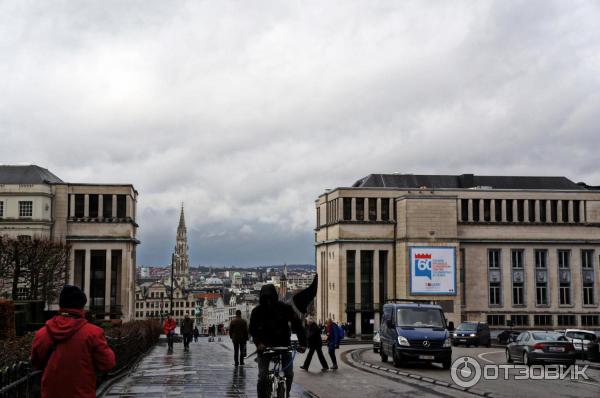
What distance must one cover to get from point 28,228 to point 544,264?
198 feet

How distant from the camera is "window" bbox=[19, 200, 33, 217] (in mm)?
83312

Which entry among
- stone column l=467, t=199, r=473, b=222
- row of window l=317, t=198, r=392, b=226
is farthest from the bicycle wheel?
stone column l=467, t=199, r=473, b=222

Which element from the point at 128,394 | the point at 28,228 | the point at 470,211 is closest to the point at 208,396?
the point at 128,394

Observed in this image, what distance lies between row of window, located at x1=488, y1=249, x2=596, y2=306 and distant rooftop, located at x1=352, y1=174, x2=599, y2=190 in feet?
36.9

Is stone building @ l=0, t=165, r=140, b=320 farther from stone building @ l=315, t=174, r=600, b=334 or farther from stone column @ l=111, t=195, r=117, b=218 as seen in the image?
stone building @ l=315, t=174, r=600, b=334

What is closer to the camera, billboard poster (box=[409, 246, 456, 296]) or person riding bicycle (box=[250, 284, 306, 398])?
person riding bicycle (box=[250, 284, 306, 398])

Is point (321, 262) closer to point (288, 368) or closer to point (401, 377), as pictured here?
point (401, 377)

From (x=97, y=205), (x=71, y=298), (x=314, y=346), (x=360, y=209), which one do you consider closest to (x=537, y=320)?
(x=360, y=209)

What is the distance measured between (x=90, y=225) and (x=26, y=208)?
281 inches

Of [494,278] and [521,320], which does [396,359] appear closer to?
[494,278]

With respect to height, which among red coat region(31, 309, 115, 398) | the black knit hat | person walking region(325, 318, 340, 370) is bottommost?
person walking region(325, 318, 340, 370)

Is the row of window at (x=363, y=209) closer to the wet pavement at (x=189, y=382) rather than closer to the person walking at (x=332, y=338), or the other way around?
the person walking at (x=332, y=338)

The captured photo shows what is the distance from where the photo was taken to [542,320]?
Answer: 9294 centimetres

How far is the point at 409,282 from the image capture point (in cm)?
8762
